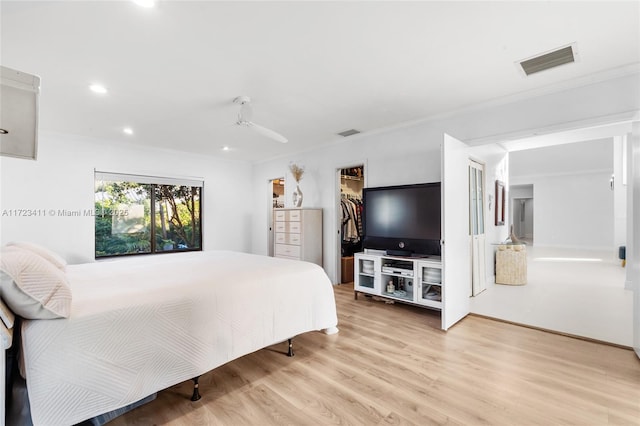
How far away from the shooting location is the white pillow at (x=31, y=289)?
128 centimetres

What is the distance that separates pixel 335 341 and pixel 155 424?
4.90ft

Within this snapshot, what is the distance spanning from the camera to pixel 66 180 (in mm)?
4086

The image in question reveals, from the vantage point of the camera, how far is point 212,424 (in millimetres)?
1599

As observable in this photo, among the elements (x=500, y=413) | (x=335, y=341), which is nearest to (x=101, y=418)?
(x=335, y=341)

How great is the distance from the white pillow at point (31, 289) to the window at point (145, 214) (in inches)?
144

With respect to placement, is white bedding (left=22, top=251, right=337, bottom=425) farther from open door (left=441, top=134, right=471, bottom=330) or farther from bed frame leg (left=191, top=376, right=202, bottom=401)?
open door (left=441, top=134, right=471, bottom=330)

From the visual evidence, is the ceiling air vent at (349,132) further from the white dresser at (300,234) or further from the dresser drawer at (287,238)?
the dresser drawer at (287,238)

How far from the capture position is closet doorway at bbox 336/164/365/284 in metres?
4.90

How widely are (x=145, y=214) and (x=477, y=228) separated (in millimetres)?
5315

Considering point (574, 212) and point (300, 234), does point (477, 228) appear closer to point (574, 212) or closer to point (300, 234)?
point (300, 234)

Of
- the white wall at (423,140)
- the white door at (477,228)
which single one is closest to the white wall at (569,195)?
the white wall at (423,140)

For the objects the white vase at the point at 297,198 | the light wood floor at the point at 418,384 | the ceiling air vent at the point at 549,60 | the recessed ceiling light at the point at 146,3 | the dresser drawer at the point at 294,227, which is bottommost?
the light wood floor at the point at 418,384

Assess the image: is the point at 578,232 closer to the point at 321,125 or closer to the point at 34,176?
the point at 321,125

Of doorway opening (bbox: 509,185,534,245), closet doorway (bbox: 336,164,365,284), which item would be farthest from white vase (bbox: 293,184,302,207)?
doorway opening (bbox: 509,185,534,245)
